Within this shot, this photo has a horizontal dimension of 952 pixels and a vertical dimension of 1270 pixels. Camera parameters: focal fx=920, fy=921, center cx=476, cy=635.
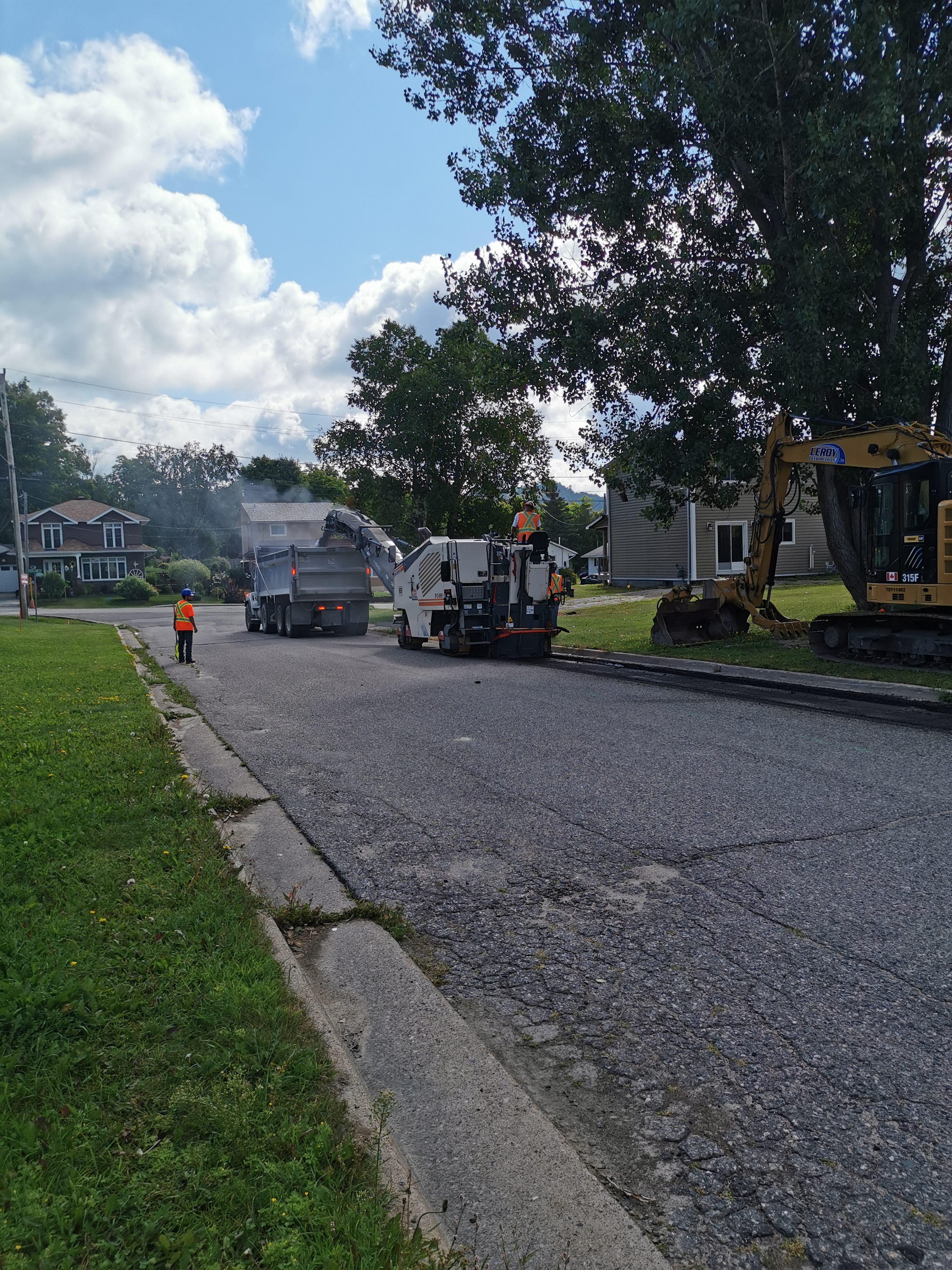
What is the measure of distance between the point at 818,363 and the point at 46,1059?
14.3 meters

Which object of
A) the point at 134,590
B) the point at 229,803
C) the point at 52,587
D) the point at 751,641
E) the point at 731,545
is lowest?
the point at 229,803

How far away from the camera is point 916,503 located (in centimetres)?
1296

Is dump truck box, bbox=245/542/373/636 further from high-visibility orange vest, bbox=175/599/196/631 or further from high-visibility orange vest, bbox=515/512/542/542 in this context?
high-visibility orange vest, bbox=515/512/542/542

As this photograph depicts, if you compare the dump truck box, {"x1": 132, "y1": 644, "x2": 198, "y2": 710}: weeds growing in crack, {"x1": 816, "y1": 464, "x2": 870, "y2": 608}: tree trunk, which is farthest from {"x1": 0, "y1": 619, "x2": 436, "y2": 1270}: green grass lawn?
the dump truck box

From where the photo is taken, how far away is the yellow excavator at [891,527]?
12.7 meters

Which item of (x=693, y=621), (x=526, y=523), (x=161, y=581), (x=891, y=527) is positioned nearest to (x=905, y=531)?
(x=891, y=527)

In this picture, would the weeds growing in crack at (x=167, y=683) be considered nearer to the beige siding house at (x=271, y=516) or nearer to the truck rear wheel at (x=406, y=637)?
the truck rear wheel at (x=406, y=637)

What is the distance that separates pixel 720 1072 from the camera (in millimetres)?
3135

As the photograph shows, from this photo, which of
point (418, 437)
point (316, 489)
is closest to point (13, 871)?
point (418, 437)

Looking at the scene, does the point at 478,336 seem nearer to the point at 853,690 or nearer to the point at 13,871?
the point at 853,690

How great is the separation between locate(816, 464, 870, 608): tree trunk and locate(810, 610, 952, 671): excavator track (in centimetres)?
217

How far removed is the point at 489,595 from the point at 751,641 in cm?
517

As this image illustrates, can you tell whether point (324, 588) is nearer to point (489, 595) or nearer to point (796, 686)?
point (489, 595)

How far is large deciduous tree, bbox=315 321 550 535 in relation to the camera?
31531 millimetres
